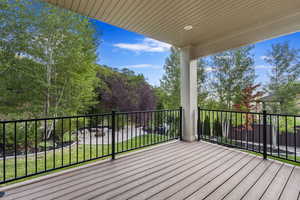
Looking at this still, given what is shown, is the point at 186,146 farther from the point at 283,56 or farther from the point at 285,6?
the point at 283,56

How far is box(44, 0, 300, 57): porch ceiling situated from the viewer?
6.66 feet

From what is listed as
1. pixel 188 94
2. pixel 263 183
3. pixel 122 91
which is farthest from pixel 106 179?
pixel 122 91

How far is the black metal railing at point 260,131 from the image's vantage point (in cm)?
254

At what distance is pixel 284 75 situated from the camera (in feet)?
20.6

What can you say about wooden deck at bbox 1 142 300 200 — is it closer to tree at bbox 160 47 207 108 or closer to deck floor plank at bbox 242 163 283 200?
deck floor plank at bbox 242 163 283 200

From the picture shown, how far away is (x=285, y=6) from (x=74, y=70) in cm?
573

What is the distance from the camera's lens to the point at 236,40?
296cm

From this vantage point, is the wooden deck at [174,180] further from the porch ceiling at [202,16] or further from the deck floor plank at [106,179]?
the porch ceiling at [202,16]

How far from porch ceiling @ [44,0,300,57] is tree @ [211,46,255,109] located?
454cm

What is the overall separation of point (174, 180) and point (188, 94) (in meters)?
2.37

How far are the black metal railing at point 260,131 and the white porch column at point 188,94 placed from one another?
0.64 feet

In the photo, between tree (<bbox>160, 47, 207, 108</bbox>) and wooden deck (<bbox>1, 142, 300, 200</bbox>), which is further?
tree (<bbox>160, 47, 207, 108</bbox>)

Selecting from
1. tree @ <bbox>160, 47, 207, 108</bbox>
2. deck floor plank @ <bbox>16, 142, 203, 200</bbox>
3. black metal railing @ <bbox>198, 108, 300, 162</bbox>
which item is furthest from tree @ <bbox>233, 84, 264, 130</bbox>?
deck floor plank @ <bbox>16, 142, 203, 200</bbox>

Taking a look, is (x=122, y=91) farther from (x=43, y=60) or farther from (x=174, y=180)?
(x=174, y=180)
